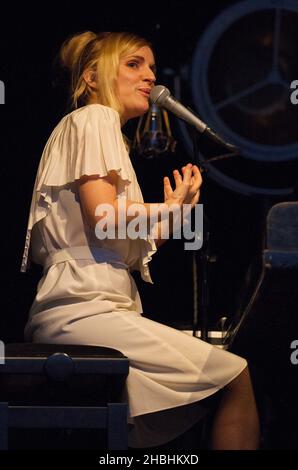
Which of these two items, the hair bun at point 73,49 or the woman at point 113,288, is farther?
the hair bun at point 73,49

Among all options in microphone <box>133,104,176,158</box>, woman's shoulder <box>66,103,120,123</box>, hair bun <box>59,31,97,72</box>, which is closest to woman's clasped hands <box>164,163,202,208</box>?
woman's shoulder <box>66,103,120,123</box>

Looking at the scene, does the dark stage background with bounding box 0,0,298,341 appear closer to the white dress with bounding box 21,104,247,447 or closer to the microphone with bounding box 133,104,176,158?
the microphone with bounding box 133,104,176,158

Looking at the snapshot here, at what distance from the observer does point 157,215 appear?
8.83ft

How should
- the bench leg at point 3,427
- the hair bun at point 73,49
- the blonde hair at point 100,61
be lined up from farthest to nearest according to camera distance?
1. the hair bun at point 73,49
2. the blonde hair at point 100,61
3. the bench leg at point 3,427

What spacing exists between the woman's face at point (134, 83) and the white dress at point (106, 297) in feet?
0.41

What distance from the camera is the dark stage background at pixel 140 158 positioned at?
162 inches

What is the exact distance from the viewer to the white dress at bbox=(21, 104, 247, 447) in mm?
2600

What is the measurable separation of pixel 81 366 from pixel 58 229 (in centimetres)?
50

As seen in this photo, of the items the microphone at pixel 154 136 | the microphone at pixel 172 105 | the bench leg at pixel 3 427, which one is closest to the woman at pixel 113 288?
the microphone at pixel 172 105

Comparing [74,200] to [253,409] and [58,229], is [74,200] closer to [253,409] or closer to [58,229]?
[58,229]

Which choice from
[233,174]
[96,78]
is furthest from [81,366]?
[233,174]

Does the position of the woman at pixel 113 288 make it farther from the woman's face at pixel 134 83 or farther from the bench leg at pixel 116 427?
the bench leg at pixel 116 427

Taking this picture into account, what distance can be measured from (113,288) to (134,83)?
63cm

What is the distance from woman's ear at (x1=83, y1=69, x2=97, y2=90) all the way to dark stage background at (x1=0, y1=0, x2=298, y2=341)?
1.18m
